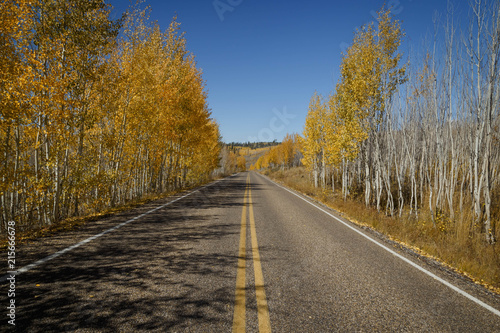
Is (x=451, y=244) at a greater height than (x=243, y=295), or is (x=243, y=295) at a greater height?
(x=243, y=295)

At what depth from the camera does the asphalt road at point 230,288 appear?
2.54 meters

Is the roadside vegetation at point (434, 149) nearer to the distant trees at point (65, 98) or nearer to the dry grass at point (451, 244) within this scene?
the dry grass at point (451, 244)

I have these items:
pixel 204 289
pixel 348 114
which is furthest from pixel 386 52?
pixel 204 289

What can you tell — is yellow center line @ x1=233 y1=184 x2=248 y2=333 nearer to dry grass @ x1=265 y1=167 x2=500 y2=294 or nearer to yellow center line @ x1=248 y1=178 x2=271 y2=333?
yellow center line @ x1=248 y1=178 x2=271 y2=333

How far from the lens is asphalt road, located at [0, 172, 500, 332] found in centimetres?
254

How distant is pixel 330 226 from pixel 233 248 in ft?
12.8

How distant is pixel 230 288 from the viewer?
3.22m

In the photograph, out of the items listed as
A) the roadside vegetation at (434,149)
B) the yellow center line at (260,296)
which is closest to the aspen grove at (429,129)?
the roadside vegetation at (434,149)

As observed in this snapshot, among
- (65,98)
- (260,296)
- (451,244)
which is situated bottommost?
(451,244)

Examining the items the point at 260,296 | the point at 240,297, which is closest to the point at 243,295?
the point at 240,297

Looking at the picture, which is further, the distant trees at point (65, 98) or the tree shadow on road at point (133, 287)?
the distant trees at point (65, 98)

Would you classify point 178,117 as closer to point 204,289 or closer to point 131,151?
point 131,151

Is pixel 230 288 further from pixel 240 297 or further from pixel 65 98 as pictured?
pixel 65 98

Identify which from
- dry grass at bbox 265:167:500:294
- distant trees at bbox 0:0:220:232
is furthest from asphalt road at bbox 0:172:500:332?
distant trees at bbox 0:0:220:232
